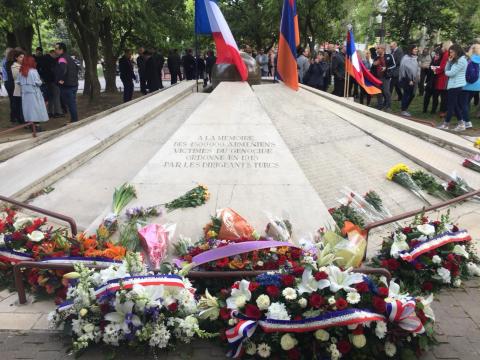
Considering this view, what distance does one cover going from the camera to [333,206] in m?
A: 4.79

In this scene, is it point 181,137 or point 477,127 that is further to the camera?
point 477,127

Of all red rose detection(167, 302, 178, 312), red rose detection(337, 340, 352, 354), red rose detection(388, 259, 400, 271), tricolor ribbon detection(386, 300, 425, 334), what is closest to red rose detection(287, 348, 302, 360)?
red rose detection(337, 340, 352, 354)

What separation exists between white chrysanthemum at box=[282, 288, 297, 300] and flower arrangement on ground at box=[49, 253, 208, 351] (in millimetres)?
590

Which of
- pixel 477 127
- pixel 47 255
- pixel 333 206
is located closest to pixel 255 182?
pixel 333 206

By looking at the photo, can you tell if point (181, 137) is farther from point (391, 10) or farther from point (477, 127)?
point (391, 10)

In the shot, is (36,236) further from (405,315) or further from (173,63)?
(173,63)

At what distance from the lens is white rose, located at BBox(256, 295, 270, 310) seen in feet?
8.96

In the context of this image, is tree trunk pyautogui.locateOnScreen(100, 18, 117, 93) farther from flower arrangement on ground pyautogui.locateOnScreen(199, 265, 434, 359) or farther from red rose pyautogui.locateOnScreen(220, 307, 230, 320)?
flower arrangement on ground pyautogui.locateOnScreen(199, 265, 434, 359)

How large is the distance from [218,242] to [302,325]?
1.11 m

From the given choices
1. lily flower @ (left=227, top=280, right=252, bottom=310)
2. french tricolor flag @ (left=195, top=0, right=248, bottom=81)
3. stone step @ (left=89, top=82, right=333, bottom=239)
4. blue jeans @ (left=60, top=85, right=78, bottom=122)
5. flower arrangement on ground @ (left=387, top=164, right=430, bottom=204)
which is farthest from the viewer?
blue jeans @ (left=60, top=85, right=78, bottom=122)

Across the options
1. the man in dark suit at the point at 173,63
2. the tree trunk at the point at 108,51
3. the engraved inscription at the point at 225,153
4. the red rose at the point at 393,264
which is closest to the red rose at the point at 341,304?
the red rose at the point at 393,264

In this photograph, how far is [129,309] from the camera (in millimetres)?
2793

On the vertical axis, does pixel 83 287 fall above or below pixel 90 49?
below

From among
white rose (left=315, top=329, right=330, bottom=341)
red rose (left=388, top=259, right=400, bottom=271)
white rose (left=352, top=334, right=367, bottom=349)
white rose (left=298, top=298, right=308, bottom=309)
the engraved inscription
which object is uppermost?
the engraved inscription
